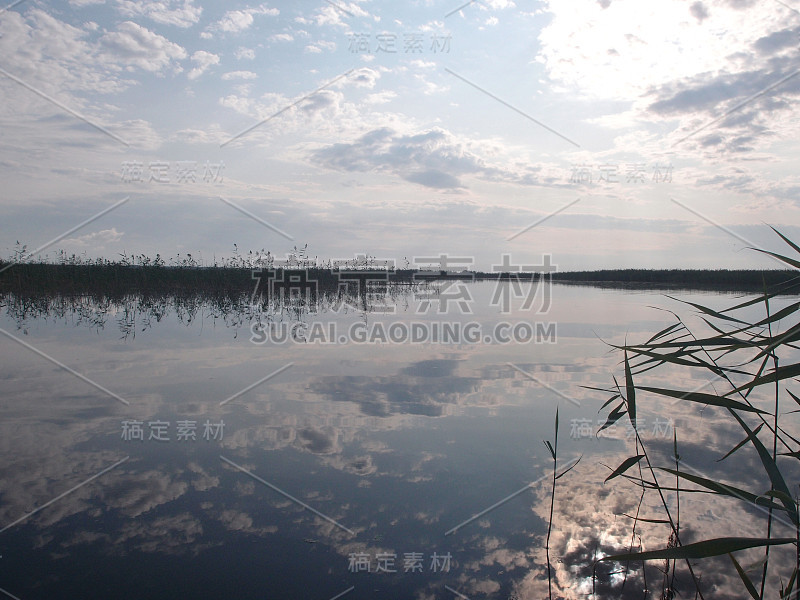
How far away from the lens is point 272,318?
32.7 feet

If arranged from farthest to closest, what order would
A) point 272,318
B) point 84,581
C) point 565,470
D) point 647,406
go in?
point 272,318
point 647,406
point 565,470
point 84,581

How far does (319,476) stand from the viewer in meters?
2.98

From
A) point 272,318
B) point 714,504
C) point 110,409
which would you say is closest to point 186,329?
point 272,318

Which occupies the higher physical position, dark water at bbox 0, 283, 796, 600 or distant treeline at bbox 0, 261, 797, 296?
distant treeline at bbox 0, 261, 797, 296

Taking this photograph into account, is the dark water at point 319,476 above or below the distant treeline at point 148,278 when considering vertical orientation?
below

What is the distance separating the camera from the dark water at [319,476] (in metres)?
2.15

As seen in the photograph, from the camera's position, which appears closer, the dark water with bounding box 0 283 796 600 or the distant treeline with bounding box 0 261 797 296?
the dark water with bounding box 0 283 796 600

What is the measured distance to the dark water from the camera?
2154 millimetres

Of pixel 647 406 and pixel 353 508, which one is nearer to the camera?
pixel 353 508

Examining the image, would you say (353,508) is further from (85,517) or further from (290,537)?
(85,517)

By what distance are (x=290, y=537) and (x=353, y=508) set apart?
35 cm

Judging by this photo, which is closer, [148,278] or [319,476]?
[319,476]

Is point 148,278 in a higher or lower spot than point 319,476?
higher

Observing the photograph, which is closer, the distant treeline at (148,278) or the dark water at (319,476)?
the dark water at (319,476)
